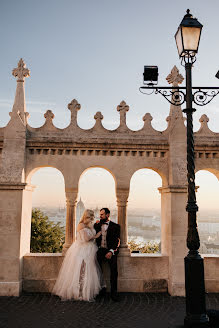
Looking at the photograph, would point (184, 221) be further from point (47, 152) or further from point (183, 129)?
point (47, 152)

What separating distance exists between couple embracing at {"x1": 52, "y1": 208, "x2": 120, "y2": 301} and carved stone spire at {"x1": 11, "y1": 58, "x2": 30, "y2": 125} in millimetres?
2900

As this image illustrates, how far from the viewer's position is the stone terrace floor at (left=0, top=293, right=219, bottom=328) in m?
4.90

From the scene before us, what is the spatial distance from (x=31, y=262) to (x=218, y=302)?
4.21 meters

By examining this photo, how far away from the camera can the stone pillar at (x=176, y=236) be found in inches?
264

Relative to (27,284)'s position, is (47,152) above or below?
above

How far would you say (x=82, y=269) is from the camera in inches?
247

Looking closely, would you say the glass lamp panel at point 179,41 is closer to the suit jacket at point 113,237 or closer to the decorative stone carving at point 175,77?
the decorative stone carving at point 175,77

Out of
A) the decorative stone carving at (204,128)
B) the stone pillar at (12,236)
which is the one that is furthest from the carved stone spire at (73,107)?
the decorative stone carving at (204,128)

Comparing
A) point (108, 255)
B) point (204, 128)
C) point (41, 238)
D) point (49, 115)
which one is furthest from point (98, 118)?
point (41, 238)

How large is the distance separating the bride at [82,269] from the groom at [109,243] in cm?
13

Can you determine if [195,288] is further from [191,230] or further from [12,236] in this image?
[12,236]

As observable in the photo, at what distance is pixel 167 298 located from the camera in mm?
6414

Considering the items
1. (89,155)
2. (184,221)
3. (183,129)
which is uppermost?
(183,129)

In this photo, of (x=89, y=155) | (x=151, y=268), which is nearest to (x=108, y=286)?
(x=151, y=268)
